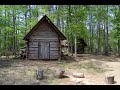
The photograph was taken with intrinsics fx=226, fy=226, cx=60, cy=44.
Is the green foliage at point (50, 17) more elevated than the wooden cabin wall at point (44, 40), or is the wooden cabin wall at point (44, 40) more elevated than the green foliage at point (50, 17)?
the green foliage at point (50, 17)

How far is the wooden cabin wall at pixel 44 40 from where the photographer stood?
13258 millimetres

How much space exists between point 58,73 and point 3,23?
803 centimetres

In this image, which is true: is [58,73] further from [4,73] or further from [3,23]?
[3,23]

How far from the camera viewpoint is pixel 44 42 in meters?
13.4

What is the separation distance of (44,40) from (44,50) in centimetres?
59

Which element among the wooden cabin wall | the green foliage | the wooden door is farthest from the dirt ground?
the green foliage

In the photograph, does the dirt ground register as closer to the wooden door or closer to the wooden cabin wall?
the wooden cabin wall

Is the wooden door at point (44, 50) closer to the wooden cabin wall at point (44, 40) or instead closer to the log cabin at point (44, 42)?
A: the log cabin at point (44, 42)

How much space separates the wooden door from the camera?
13.3 meters

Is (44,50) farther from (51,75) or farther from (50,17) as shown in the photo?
(50,17)

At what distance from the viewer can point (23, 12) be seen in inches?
739

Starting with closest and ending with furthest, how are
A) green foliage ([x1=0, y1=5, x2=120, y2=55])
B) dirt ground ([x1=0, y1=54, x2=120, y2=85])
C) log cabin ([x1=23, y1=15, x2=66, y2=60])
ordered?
1. dirt ground ([x1=0, y1=54, x2=120, y2=85])
2. log cabin ([x1=23, y1=15, x2=66, y2=60])
3. green foliage ([x1=0, y1=5, x2=120, y2=55])

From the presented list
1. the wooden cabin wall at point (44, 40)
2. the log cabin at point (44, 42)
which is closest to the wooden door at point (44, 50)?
the log cabin at point (44, 42)
